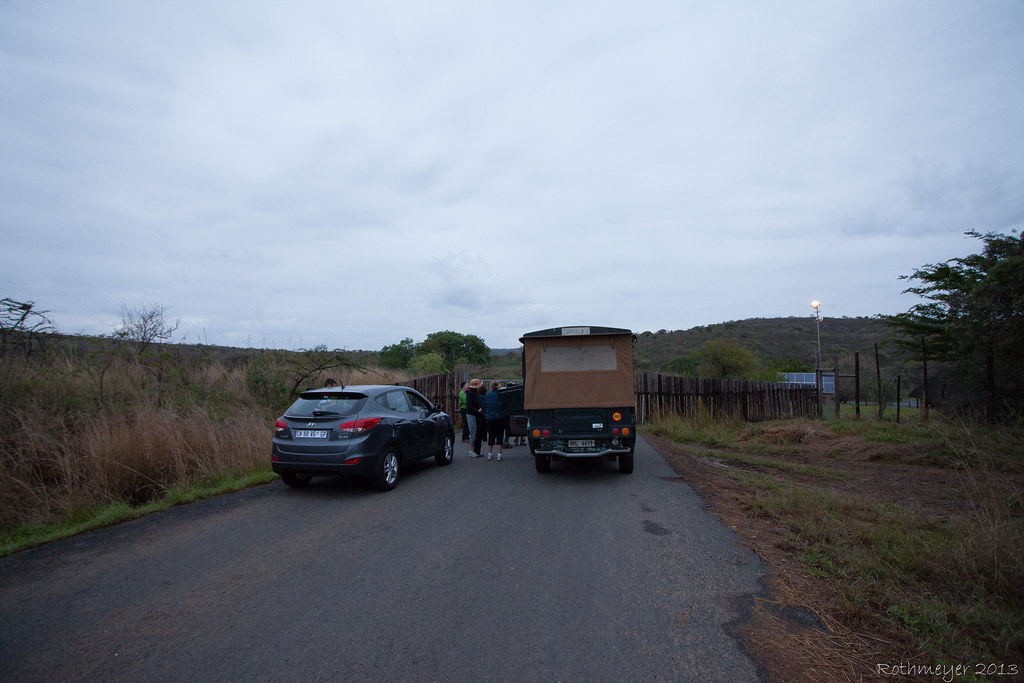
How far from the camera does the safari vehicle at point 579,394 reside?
1041 cm

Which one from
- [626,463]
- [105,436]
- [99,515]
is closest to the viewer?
[99,515]

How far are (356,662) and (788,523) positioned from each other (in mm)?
5185

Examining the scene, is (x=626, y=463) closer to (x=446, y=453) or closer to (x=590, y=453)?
(x=590, y=453)

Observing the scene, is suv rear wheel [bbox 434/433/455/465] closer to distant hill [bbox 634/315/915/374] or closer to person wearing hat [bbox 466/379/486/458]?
person wearing hat [bbox 466/379/486/458]

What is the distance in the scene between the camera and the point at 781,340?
64375 millimetres

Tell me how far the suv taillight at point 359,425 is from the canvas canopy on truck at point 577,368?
10.4 feet

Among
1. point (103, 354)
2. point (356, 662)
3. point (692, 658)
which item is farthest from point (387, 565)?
point (103, 354)

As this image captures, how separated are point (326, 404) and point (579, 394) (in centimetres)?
461

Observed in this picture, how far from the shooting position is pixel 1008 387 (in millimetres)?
11719

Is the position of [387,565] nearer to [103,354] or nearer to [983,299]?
[103,354]

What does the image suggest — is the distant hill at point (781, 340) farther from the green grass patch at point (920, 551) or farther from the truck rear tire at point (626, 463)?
the green grass patch at point (920, 551)

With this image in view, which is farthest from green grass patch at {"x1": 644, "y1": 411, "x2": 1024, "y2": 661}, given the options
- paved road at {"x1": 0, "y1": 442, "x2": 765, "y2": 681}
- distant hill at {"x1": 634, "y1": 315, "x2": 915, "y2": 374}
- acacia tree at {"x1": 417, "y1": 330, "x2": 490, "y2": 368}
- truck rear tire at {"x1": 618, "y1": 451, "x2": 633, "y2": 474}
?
distant hill at {"x1": 634, "y1": 315, "x2": 915, "y2": 374}

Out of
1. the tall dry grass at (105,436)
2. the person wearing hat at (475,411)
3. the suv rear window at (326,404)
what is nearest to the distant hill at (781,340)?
the person wearing hat at (475,411)

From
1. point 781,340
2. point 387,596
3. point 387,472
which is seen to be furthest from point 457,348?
point 781,340
